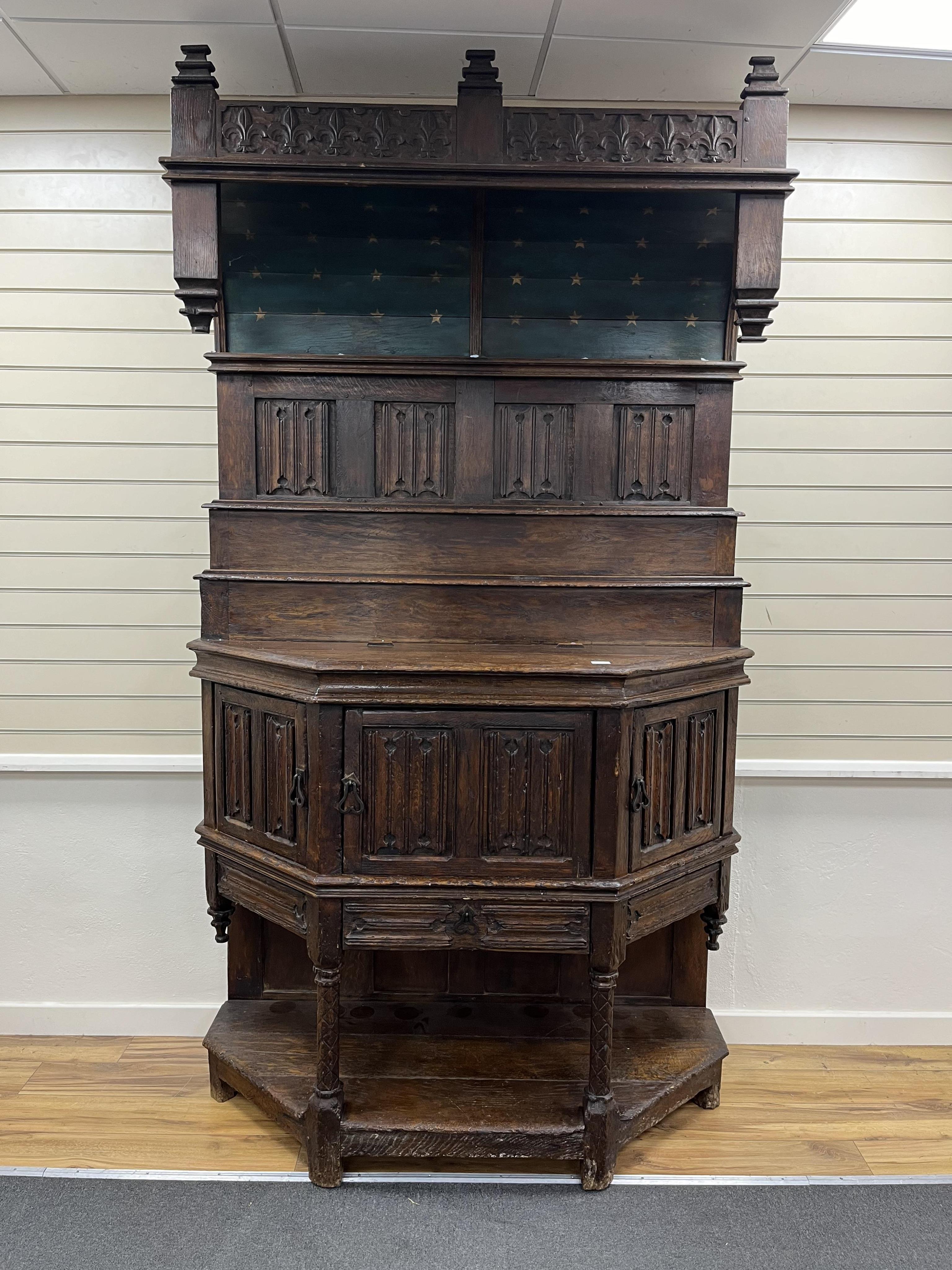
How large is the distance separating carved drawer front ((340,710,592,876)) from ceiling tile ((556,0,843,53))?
1.66m

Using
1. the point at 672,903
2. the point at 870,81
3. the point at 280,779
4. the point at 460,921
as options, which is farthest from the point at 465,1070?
the point at 870,81

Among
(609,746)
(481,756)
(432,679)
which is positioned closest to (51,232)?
(432,679)

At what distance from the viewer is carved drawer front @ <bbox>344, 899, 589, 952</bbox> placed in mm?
2127

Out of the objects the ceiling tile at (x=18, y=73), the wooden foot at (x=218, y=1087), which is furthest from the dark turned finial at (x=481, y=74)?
the wooden foot at (x=218, y=1087)

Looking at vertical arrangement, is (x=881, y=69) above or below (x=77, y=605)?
above

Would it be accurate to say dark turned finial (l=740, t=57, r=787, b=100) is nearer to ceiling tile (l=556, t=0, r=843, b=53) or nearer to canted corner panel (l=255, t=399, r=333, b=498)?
ceiling tile (l=556, t=0, r=843, b=53)

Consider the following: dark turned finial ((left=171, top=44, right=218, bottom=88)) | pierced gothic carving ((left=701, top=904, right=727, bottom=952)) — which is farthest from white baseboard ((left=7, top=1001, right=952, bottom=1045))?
dark turned finial ((left=171, top=44, right=218, bottom=88))

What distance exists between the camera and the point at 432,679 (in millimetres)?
2092

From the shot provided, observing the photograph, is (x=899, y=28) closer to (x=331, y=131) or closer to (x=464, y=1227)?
(x=331, y=131)

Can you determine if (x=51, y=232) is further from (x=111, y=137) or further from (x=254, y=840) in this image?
(x=254, y=840)

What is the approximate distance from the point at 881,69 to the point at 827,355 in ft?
2.37

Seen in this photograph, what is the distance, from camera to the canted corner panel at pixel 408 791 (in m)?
2.11

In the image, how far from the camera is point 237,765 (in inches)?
91.1

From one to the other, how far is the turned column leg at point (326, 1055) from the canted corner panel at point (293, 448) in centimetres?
106
